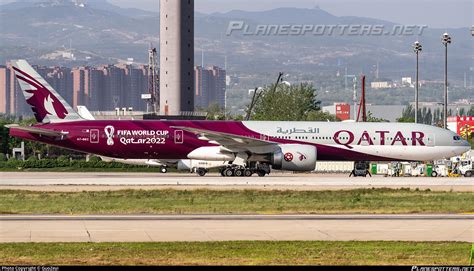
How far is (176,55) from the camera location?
516ft

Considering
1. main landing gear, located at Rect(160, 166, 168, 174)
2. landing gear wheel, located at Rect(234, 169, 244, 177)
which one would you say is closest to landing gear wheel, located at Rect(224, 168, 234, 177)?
landing gear wheel, located at Rect(234, 169, 244, 177)

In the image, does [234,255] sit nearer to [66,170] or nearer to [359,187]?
[359,187]

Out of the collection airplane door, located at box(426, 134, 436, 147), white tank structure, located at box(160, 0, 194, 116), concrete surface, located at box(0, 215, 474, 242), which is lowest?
Answer: concrete surface, located at box(0, 215, 474, 242)

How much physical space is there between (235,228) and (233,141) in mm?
40923

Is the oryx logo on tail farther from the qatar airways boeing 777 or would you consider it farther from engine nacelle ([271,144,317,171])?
engine nacelle ([271,144,317,171])

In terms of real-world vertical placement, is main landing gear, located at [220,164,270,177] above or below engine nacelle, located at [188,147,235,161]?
below

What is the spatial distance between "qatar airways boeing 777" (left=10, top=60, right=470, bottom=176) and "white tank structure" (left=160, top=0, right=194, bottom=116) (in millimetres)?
80436

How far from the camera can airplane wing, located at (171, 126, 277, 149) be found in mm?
72188

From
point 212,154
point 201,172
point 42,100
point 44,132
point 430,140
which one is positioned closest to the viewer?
point 44,132

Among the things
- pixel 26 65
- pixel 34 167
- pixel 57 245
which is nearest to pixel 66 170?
pixel 34 167

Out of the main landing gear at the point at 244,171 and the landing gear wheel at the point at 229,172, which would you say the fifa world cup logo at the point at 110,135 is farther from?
the landing gear wheel at the point at 229,172

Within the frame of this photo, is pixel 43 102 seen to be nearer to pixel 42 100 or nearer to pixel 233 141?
pixel 42 100

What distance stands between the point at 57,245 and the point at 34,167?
65275mm

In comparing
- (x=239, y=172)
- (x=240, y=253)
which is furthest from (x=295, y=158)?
(x=240, y=253)
